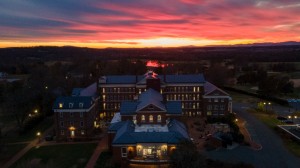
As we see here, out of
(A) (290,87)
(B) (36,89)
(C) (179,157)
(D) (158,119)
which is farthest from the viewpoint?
(A) (290,87)

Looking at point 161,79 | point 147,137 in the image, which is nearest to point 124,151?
point 147,137

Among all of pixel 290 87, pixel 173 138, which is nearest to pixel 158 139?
pixel 173 138

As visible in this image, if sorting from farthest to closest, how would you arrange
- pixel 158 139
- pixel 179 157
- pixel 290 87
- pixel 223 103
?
pixel 290 87 → pixel 223 103 → pixel 158 139 → pixel 179 157

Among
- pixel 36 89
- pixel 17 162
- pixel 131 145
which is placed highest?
pixel 36 89

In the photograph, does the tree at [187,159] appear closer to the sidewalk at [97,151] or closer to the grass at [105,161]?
the grass at [105,161]

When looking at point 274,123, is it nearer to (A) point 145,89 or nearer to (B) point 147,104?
(A) point 145,89

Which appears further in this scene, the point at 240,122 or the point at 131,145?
the point at 240,122

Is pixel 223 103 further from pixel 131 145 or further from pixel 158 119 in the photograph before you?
pixel 131 145

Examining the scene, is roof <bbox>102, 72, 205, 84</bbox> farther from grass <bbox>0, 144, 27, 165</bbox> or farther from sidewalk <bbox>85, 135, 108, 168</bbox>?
grass <bbox>0, 144, 27, 165</bbox>
